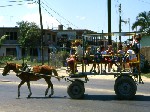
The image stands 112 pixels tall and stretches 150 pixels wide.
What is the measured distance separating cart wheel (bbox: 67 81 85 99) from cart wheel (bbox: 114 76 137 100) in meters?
1.46

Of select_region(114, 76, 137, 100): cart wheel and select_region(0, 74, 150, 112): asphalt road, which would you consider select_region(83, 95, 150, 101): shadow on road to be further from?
select_region(114, 76, 137, 100): cart wheel

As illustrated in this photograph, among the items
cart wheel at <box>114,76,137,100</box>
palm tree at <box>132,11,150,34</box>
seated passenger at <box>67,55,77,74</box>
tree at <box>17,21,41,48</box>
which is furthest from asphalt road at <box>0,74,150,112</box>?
tree at <box>17,21,41,48</box>

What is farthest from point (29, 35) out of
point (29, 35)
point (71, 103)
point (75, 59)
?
point (71, 103)

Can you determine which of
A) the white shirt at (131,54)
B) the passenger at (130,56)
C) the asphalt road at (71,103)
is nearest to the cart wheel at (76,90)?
the asphalt road at (71,103)

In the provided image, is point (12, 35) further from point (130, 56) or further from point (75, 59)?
point (130, 56)

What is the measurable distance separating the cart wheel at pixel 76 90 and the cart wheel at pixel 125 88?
1.46 meters

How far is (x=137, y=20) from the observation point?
54281 millimetres

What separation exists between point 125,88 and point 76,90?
2049 millimetres

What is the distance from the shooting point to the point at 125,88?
16.0 meters

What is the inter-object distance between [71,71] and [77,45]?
1.15m

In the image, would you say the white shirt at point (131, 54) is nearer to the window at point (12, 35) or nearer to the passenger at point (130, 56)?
the passenger at point (130, 56)

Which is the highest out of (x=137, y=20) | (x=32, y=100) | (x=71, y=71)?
(x=137, y=20)

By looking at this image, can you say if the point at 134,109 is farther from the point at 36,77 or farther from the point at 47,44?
the point at 47,44

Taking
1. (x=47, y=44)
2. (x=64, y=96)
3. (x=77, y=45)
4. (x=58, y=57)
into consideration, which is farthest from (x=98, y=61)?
(x=47, y=44)
